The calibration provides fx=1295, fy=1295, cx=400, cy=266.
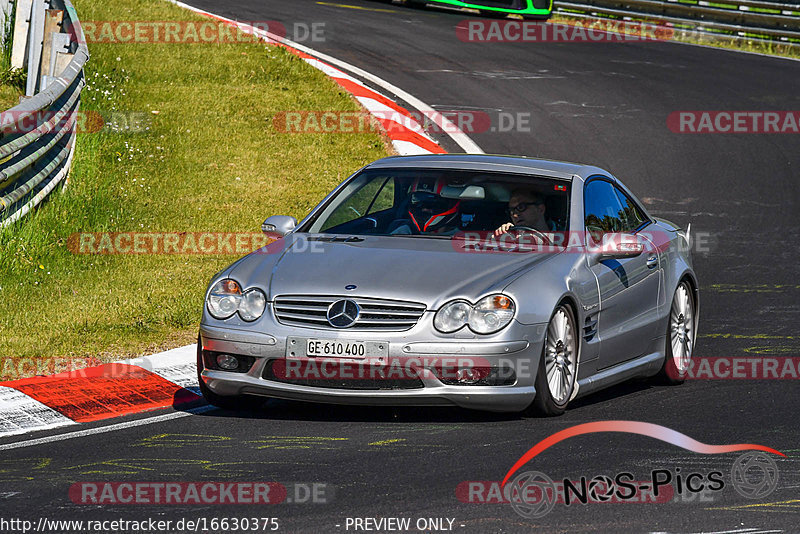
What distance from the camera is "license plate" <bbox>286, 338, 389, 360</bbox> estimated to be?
22.5ft

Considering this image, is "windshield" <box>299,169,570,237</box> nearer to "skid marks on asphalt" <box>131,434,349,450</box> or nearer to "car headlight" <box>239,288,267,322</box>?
"car headlight" <box>239,288,267,322</box>

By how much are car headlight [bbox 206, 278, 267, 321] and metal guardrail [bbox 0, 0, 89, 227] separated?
4.13 meters

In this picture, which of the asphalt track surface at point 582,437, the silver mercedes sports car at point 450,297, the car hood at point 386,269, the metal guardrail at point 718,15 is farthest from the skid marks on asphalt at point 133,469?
the metal guardrail at point 718,15

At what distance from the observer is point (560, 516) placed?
5281 millimetres

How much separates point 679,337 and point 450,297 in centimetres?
256

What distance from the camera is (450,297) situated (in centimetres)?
696

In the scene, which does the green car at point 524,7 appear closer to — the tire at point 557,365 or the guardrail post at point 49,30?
the guardrail post at point 49,30

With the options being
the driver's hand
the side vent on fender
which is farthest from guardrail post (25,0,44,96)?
the side vent on fender

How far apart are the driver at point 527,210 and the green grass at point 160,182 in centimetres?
264

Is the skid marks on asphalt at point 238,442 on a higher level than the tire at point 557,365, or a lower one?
lower

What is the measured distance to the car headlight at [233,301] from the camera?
23.6 ft

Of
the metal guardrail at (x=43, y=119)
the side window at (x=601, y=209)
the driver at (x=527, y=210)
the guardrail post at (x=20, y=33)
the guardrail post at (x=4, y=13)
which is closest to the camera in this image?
the driver at (x=527, y=210)

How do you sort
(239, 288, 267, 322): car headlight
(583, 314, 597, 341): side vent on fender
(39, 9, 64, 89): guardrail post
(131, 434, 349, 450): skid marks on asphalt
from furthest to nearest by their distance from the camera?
(39, 9, 64, 89): guardrail post → (583, 314, 597, 341): side vent on fender → (239, 288, 267, 322): car headlight → (131, 434, 349, 450): skid marks on asphalt

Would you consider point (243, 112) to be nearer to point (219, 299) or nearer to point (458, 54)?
point (458, 54)
